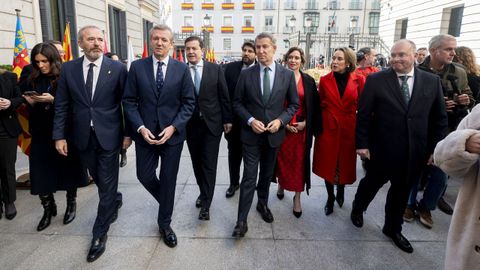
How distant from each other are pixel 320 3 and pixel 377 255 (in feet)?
185

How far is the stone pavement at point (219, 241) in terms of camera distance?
290 cm

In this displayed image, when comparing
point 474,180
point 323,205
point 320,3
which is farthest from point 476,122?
point 320,3

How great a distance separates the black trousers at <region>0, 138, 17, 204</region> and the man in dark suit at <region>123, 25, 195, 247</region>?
5.71 ft

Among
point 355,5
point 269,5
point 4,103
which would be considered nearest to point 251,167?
point 4,103

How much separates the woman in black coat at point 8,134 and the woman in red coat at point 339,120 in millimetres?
3607

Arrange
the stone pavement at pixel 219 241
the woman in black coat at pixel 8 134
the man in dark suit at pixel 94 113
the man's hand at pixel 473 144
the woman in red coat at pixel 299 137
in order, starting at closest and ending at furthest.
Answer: the man's hand at pixel 473 144 < the stone pavement at pixel 219 241 < the man in dark suit at pixel 94 113 < the woman in black coat at pixel 8 134 < the woman in red coat at pixel 299 137

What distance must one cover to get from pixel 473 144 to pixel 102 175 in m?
2.99

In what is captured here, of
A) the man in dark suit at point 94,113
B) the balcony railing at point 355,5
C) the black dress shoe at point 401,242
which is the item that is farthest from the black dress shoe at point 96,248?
the balcony railing at point 355,5

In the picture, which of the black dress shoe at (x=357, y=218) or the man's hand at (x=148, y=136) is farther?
the black dress shoe at (x=357, y=218)

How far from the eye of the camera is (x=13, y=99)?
11.6 ft

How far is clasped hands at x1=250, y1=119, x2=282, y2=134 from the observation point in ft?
10.6

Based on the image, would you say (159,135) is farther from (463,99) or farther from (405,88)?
(463,99)

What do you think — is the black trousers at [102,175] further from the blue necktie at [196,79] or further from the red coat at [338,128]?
the red coat at [338,128]

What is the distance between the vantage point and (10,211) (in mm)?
3742
